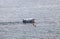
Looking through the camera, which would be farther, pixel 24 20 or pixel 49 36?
pixel 24 20

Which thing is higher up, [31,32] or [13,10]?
[13,10]

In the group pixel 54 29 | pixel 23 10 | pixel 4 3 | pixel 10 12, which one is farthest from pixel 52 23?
pixel 4 3

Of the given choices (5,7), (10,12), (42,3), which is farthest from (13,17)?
(42,3)

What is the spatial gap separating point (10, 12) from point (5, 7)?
0.13 m

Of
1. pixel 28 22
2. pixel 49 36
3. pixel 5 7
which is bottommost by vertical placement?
pixel 49 36

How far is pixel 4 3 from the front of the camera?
2.09 metres

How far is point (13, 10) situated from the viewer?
77.6 inches

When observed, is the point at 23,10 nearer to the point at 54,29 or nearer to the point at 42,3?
the point at 42,3

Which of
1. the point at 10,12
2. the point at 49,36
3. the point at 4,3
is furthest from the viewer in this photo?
the point at 4,3

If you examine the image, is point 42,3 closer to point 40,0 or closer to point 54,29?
point 40,0

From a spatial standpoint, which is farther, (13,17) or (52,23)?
(13,17)

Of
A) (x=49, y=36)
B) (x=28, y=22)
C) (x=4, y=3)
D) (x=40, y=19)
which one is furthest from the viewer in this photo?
(x=4, y=3)

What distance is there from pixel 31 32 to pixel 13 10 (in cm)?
51

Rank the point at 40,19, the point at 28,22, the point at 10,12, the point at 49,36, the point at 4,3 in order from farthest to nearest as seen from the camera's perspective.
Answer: the point at 4,3, the point at 10,12, the point at 40,19, the point at 28,22, the point at 49,36
